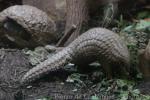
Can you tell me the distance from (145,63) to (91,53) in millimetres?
502

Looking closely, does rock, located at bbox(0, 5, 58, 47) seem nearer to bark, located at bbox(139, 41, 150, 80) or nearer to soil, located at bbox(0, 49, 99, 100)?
soil, located at bbox(0, 49, 99, 100)

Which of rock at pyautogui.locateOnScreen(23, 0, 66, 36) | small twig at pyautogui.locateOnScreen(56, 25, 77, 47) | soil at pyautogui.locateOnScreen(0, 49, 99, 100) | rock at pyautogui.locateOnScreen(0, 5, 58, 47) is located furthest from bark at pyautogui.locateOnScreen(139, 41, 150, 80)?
rock at pyautogui.locateOnScreen(23, 0, 66, 36)

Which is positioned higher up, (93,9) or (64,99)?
(93,9)

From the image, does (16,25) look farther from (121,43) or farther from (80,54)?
(121,43)

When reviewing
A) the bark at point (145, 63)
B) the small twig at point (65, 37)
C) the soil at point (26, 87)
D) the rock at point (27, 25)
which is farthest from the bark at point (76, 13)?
the bark at point (145, 63)

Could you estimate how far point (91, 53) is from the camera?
335cm

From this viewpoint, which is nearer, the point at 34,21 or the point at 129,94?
the point at 129,94

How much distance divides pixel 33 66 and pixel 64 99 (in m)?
0.78

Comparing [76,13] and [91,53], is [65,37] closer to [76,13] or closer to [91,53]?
[76,13]

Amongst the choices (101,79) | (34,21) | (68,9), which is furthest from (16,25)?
(101,79)

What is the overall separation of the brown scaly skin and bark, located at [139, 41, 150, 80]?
0.14 metres

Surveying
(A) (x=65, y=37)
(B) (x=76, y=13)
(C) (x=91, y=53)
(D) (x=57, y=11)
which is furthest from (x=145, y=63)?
(D) (x=57, y=11)

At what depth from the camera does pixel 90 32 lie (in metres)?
3.41

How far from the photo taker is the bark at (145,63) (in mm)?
3365
